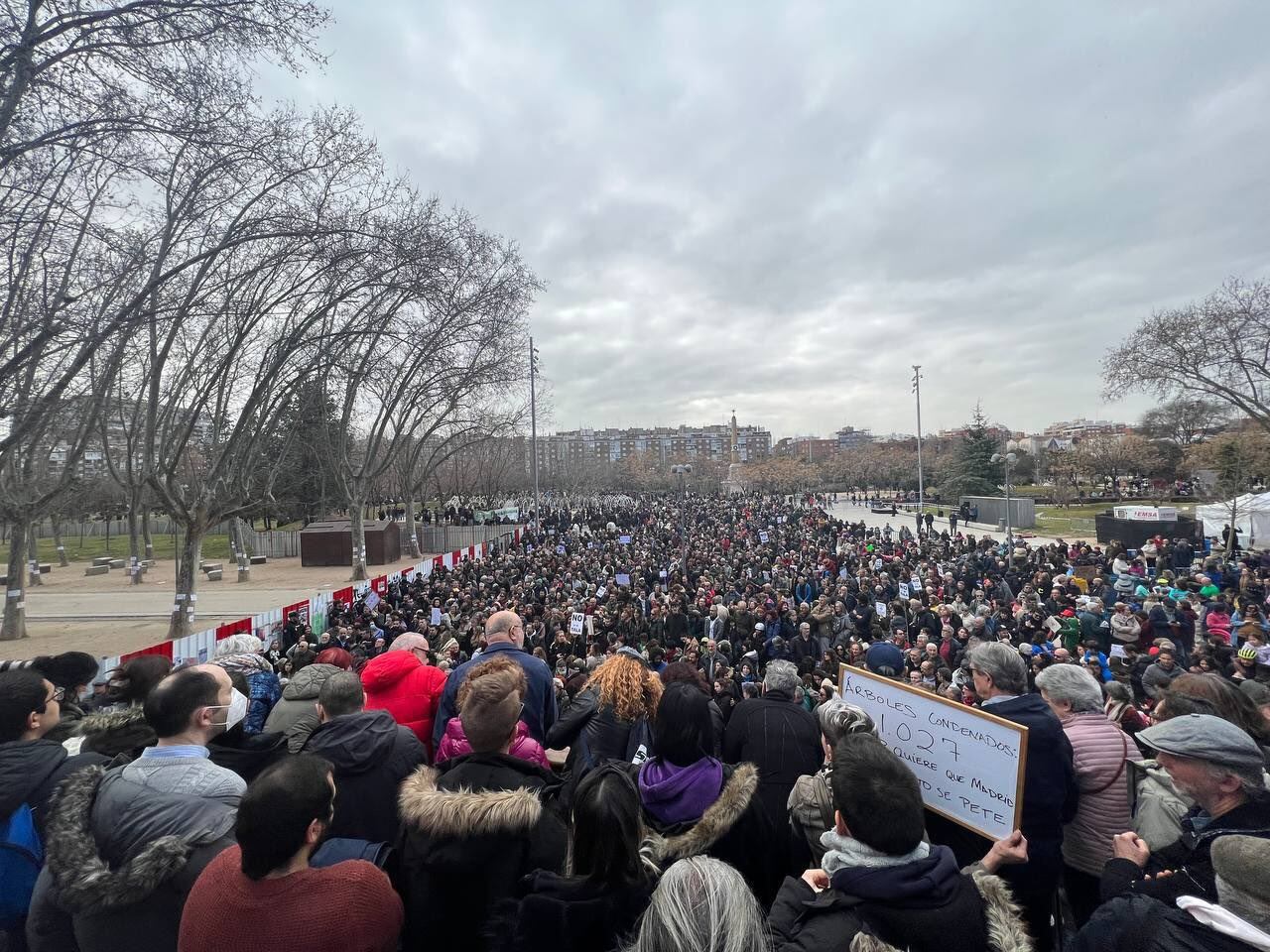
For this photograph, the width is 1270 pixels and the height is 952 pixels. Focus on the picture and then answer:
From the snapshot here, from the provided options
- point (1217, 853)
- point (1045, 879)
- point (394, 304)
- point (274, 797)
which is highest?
point (394, 304)

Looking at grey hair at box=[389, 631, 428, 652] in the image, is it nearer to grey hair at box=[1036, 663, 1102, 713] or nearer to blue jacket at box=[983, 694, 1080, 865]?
blue jacket at box=[983, 694, 1080, 865]

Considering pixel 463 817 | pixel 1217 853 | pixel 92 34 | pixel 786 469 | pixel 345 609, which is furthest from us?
pixel 786 469

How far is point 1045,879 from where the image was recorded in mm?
2545

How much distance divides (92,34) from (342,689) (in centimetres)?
868

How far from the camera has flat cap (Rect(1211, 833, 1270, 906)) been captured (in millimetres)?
1402

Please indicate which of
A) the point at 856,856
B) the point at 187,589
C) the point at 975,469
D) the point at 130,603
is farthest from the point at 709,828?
the point at 975,469

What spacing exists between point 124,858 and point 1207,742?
3.43 m

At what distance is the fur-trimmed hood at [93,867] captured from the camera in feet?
5.98

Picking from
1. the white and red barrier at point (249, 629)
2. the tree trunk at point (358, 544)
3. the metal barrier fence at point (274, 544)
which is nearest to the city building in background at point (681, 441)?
the metal barrier fence at point (274, 544)

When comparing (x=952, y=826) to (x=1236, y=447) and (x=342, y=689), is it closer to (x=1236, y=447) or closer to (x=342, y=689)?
(x=342, y=689)

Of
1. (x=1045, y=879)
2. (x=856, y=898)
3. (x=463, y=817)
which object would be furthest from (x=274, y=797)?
(x=1045, y=879)

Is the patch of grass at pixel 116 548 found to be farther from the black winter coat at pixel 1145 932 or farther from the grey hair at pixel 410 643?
the black winter coat at pixel 1145 932

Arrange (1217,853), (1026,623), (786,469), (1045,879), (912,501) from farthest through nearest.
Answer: (786,469), (912,501), (1026,623), (1045,879), (1217,853)

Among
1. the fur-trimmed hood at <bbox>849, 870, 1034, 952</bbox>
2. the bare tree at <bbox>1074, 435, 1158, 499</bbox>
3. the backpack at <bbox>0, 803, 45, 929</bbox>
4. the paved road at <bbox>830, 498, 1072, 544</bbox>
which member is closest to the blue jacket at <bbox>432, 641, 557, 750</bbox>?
the backpack at <bbox>0, 803, 45, 929</bbox>
